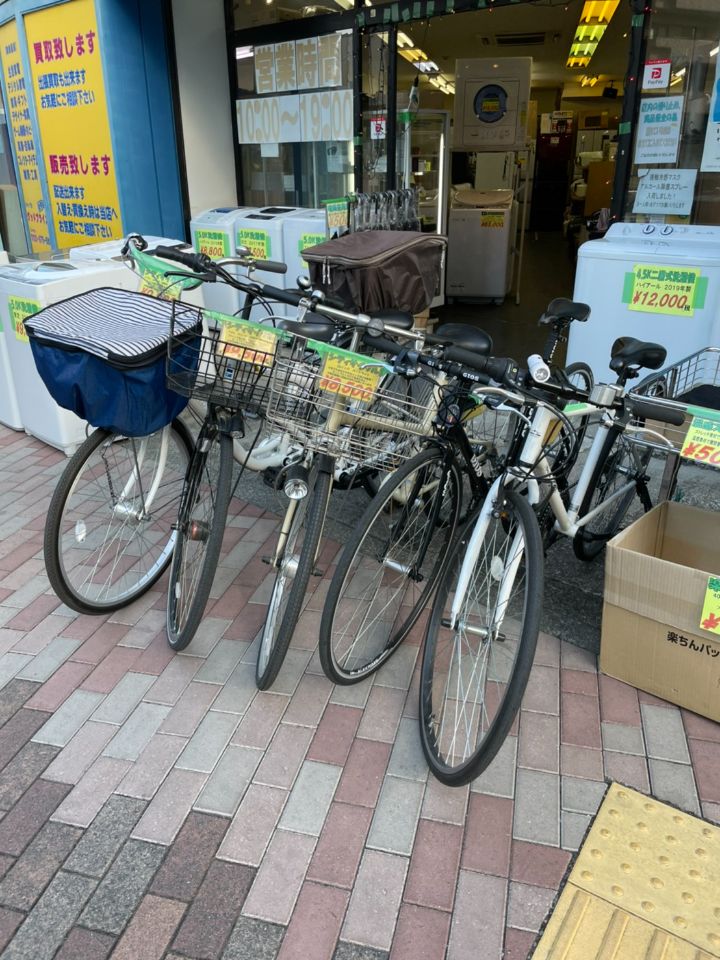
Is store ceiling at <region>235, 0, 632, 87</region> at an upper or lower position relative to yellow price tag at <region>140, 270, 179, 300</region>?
upper

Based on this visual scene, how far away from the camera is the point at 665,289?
3.75m

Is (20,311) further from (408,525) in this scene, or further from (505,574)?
(505,574)

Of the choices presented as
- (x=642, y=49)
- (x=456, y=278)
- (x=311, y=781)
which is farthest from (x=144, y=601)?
(x=456, y=278)

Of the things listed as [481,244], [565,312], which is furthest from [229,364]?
[481,244]

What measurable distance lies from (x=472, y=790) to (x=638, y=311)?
278 centimetres

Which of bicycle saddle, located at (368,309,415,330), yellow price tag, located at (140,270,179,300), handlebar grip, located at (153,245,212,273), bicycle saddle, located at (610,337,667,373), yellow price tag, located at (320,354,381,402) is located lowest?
bicycle saddle, located at (610,337,667,373)

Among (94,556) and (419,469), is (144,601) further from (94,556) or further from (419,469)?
(419,469)

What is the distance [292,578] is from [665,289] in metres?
2.61

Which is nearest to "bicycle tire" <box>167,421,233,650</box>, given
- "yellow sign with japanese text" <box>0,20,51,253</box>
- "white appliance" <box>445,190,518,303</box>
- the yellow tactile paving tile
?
the yellow tactile paving tile

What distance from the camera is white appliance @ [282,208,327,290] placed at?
484 centimetres

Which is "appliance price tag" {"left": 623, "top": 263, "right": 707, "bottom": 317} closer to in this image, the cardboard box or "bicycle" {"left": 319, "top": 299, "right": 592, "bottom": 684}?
"bicycle" {"left": 319, "top": 299, "right": 592, "bottom": 684}

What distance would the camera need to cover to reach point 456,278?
767 cm

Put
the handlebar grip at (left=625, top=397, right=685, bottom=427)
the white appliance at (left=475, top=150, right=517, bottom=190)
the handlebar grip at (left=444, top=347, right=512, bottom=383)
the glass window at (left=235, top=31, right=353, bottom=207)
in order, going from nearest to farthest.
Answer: the handlebar grip at (left=625, top=397, right=685, bottom=427), the handlebar grip at (left=444, top=347, right=512, bottom=383), the glass window at (left=235, top=31, right=353, bottom=207), the white appliance at (left=475, top=150, right=517, bottom=190)

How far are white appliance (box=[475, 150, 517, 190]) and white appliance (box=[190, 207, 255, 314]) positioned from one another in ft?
12.3
